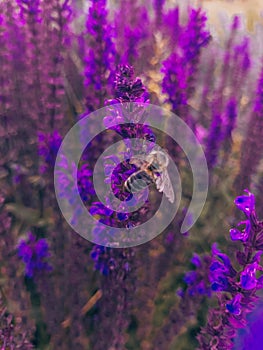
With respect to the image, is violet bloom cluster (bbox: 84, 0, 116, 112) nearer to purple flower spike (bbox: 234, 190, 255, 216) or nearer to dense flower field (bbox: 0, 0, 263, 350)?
dense flower field (bbox: 0, 0, 263, 350)

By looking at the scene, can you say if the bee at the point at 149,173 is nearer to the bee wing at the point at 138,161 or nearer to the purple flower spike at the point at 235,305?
the bee wing at the point at 138,161

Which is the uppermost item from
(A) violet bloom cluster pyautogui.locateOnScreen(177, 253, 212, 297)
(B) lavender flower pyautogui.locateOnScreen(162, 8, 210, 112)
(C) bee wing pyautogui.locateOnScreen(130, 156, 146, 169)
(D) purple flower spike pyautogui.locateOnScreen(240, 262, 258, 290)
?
(B) lavender flower pyautogui.locateOnScreen(162, 8, 210, 112)

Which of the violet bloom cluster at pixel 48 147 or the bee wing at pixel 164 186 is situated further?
the violet bloom cluster at pixel 48 147

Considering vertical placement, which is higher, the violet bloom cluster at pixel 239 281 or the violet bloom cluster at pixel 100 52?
the violet bloom cluster at pixel 100 52

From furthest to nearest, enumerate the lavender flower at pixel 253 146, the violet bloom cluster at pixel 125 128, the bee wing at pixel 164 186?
the lavender flower at pixel 253 146
the bee wing at pixel 164 186
the violet bloom cluster at pixel 125 128

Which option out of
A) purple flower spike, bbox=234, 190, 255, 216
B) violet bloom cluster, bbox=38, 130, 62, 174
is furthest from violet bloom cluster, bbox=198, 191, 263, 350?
violet bloom cluster, bbox=38, 130, 62, 174

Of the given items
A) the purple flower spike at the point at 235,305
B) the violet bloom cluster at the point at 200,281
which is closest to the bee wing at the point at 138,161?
the purple flower spike at the point at 235,305

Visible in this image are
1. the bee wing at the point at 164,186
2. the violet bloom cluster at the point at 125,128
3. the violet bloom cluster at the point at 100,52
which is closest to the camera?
the violet bloom cluster at the point at 125,128

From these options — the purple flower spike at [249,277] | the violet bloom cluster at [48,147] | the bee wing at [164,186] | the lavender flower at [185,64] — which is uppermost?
the lavender flower at [185,64]
